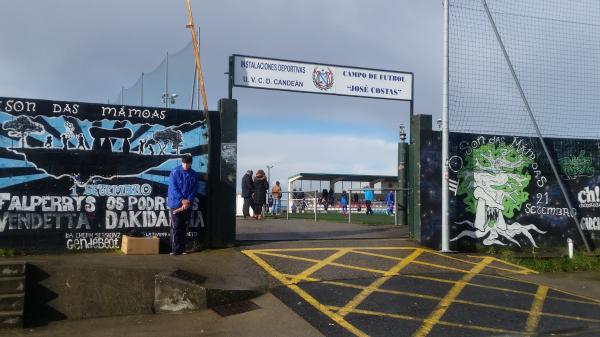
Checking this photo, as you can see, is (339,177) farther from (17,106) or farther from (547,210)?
(17,106)

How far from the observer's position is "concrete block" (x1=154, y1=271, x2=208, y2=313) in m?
7.46

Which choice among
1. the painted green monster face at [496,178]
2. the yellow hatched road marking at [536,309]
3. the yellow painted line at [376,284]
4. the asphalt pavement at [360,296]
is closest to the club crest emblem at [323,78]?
the painted green monster face at [496,178]

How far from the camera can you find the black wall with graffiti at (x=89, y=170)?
8812mm

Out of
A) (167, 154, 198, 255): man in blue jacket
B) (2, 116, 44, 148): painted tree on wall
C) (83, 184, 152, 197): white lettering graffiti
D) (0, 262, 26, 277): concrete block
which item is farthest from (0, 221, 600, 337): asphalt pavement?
(2, 116, 44, 148): painted tree on wall

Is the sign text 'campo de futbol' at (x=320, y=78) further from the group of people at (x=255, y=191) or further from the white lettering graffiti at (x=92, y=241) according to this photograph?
the group of people at (x=255, y=191)

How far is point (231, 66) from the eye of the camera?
1078 cm

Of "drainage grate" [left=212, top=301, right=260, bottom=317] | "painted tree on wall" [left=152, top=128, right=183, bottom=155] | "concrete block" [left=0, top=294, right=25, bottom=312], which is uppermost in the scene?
"painted tree on wall" [left=152, top=128, right=183, bottom=155]

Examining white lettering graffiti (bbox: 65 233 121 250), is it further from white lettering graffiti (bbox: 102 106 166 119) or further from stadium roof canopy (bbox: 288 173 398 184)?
stadium roof canopy (bbox: 288 173 398 184)

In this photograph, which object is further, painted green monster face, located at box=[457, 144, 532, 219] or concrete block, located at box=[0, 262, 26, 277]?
painted green monster face, located at box=[457, 144, 532, 219]

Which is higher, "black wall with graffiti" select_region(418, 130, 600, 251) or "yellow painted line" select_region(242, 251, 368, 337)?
"black wall with graffiti" select_region(418, 130, 600, 251)

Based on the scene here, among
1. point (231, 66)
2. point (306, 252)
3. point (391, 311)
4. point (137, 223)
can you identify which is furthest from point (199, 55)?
point (391, 311)

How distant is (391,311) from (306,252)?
9.96ft

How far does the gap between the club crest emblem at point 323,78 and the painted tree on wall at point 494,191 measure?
11.3 feet

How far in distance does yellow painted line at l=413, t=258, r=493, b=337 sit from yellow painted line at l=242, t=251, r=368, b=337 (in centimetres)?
75
